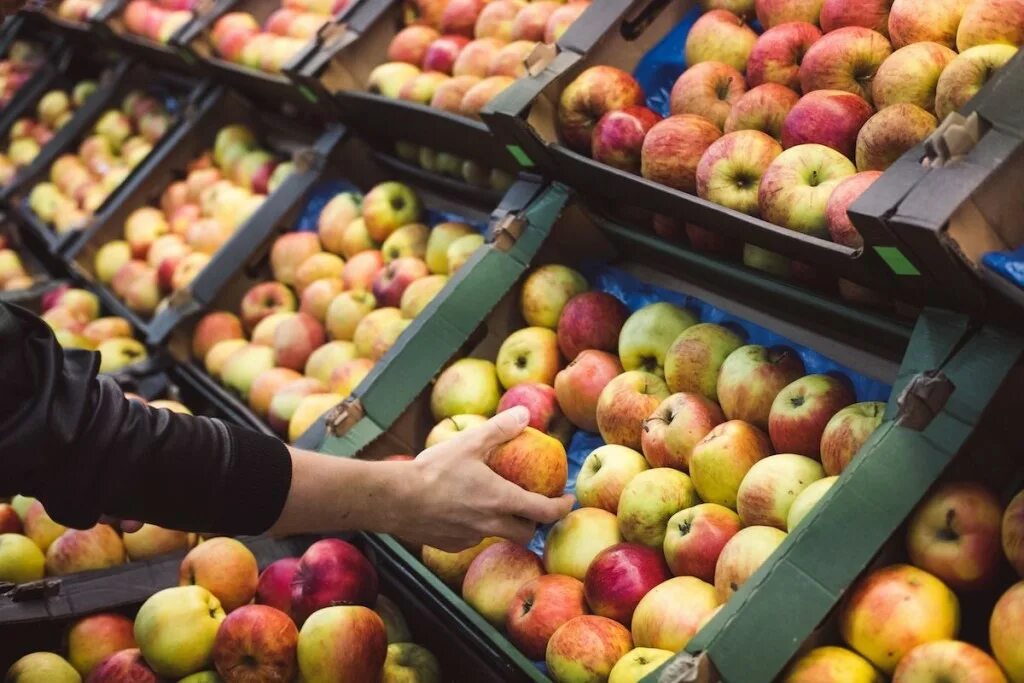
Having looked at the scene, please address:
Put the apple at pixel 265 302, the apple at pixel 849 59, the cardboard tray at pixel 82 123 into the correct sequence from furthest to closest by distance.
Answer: the cardboard tray at pixel 82 123, the apple at pixel 265 302, the apple at pixel 849 59

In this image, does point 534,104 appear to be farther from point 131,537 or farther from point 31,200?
point 31,200

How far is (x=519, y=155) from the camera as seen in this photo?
313 cm

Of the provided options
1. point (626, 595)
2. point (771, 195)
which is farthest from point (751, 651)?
point (771, 195)

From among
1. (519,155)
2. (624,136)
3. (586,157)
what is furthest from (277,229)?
(624,136)

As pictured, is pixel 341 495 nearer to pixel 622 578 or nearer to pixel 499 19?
pixel 622 578

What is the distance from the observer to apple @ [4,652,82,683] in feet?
8.32

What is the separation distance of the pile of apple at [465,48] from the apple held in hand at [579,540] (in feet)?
4.60

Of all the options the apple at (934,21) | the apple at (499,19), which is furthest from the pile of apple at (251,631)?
the apple at (499,19)

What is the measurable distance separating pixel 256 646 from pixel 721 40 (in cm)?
185

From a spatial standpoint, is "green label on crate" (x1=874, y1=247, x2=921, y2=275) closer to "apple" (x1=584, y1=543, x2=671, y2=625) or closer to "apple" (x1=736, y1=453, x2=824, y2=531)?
"apple" (x1=736, y1=453, x2=824, y2=531)

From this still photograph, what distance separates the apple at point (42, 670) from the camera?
99.8 inches

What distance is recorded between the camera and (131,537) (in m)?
3.15

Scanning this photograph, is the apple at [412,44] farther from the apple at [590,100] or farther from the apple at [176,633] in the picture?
the apple at [176,633]

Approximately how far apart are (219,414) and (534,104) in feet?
5.27
